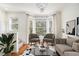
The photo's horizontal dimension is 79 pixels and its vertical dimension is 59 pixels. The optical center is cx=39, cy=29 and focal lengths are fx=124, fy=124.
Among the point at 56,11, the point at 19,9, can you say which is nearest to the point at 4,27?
the point at 19,9

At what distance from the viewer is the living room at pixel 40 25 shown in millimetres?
3959

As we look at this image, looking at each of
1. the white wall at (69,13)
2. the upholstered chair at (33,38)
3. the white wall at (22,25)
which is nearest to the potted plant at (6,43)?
the white wall at (22,25)

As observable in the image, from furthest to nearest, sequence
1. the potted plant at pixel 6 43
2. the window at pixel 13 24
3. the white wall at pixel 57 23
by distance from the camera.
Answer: the white wall at pixel 57 23 → the window at pixel 13 24 → the potted plant at pixel 6 43

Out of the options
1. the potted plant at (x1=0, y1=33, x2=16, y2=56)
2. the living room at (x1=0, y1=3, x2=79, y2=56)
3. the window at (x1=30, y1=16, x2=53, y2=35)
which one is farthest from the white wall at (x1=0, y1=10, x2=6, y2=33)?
the window at (x1=30, y1=16, x2=53, y2=35)

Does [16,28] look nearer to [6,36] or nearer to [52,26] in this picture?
[6,36]

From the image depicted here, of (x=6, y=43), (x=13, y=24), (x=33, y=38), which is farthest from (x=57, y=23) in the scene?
(x=6, y=43)

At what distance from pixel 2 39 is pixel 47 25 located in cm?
159

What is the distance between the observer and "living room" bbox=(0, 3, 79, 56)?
396 centimetres

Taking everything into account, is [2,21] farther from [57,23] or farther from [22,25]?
[57,23]

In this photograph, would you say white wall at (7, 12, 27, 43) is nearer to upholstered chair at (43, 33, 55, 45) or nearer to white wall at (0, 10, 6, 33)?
white wall at (0, 10, 6, 33)

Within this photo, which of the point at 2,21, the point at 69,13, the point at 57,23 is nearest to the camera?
the point at 2,21

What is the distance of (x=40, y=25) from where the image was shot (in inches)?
175

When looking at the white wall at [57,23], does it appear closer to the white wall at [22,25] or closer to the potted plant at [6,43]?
the white wall at [22,25]

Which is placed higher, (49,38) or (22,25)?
(22,25)
